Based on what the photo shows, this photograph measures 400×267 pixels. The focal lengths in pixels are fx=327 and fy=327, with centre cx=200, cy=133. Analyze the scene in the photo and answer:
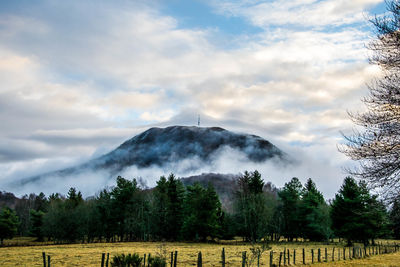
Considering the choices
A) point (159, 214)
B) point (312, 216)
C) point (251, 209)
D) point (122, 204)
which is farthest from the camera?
point (122, 204)

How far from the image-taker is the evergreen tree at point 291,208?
71.9 m

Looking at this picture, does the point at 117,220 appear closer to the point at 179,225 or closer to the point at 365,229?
the point at 179,225

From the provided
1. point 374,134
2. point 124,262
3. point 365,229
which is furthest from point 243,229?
point 374,134

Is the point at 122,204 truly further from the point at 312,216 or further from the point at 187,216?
the point at 312,216

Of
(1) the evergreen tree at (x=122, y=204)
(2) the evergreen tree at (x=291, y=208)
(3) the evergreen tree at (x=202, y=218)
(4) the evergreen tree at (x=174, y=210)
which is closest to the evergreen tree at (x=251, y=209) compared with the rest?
(3) the evergreen tree at (x=202, y=218)

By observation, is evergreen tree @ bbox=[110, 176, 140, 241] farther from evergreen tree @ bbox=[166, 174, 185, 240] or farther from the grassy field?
the grassy field

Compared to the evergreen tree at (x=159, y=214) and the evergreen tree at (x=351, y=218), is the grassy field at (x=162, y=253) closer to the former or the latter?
the evergreen tree at (x=351, y=218)

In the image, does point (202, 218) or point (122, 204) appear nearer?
point (202, 218)

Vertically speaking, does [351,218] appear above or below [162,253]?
above

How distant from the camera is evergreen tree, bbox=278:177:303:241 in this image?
236 ft

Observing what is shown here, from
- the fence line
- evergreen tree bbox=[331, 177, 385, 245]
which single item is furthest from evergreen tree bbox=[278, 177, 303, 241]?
the fence line

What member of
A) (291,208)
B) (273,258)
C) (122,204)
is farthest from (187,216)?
(273,258)

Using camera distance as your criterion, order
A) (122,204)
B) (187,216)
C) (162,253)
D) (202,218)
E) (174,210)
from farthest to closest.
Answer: (122,204) → (174,210) → (187,216) → (202,218) → (162,253)

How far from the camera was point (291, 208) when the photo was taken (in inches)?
2884
